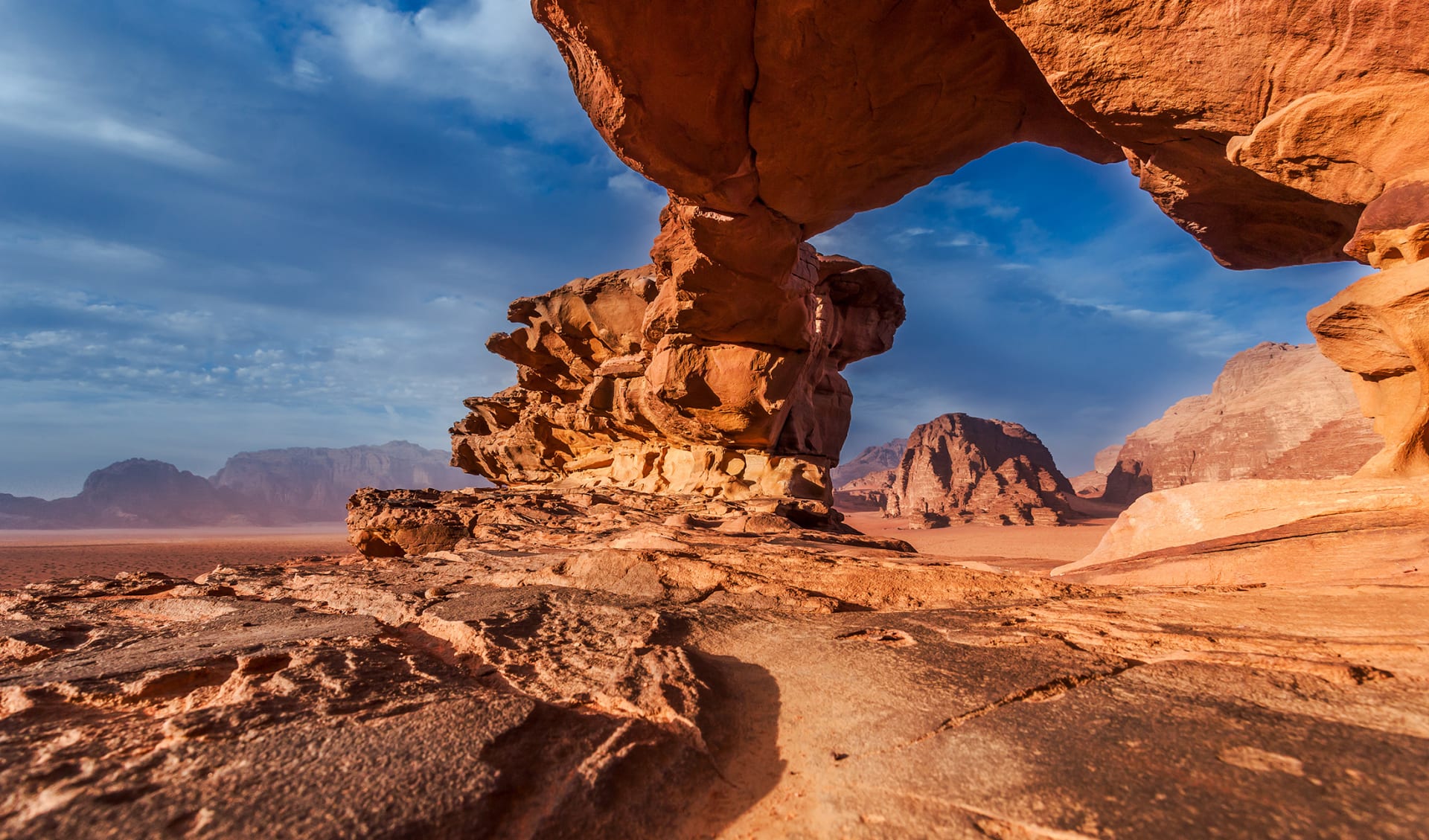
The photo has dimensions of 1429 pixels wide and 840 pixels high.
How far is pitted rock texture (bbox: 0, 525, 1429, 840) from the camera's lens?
1183mm

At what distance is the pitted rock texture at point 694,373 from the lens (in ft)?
32.7

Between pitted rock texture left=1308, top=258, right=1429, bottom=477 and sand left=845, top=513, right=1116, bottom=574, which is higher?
pitted rock texture left=1308, top=258, right=1429, bottom=477

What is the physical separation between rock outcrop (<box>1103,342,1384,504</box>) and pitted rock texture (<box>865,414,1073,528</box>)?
4.64m

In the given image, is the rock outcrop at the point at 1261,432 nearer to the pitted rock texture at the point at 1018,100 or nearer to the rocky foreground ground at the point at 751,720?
the pitted rock texture at the point at 1018,100

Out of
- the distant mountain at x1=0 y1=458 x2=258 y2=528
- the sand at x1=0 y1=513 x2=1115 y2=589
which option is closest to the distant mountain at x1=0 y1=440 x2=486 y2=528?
the distant mountain at x1=0 y1=458 x2=258 y2=528

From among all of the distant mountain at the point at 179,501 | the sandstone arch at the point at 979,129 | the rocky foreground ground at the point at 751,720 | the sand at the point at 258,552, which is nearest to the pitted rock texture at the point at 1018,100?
the sandstone arch at the point at 979,129

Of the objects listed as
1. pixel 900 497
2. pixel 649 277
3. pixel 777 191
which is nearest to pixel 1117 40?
pixel 777 191

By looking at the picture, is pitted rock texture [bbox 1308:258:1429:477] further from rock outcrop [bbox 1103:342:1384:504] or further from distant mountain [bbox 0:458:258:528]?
distant mountain [bbox 0:458:258:528]

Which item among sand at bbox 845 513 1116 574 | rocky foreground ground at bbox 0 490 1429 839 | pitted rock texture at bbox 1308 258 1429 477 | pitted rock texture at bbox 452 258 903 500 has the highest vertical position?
pitted rock texture at bbox 452 258 903 500

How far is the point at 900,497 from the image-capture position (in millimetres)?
34469

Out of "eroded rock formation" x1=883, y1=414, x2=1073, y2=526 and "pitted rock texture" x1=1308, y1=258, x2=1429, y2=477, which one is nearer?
"pitted rock texture" x1=1308, y1=258, x2=1429, y2=477

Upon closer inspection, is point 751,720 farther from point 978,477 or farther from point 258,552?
point 258,552

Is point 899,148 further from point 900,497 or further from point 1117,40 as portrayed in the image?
point 900,497

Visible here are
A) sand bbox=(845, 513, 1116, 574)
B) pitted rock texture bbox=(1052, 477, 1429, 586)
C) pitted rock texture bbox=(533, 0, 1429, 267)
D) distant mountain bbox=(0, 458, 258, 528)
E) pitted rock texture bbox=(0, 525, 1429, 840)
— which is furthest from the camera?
distant mountain bbox=(0, 458, 258, 528)
